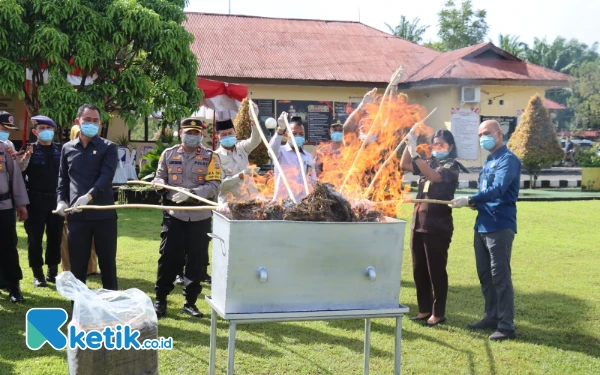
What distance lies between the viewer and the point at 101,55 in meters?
12.7

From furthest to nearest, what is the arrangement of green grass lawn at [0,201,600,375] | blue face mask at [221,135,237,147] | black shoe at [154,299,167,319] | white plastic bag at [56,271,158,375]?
1. blue face mask at [221,135,237,147]
2. black shoe at [154,299,167,319]
3. green grass lawn at [0,201,600,375]
4. white plastic bag at [56,271,158,375]

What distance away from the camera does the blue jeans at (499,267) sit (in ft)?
17.6

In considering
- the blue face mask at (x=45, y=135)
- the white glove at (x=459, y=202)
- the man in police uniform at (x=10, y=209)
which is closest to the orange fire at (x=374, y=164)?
the white glove at (x=459, y=202)

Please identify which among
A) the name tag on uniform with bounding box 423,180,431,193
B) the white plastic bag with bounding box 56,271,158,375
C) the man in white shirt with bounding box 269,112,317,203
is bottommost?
the white plastic bag with bounding box 56,271,158,375

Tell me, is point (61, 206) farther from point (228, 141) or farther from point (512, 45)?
point (512, 45)

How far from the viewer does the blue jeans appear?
17.6 feet

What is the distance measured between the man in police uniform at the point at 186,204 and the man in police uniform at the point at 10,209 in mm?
1594

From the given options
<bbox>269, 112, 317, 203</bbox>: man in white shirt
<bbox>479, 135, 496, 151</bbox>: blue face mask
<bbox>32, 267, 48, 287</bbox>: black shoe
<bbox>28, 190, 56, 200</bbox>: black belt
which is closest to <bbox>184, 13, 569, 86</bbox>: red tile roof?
<bbox>28, 190, 56, 200</bbox>: black belt

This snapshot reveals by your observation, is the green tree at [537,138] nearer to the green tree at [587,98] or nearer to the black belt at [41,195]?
the black belt at [41,195]

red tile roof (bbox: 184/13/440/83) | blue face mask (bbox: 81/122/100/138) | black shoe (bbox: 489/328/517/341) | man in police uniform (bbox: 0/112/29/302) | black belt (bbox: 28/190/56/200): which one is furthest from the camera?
red tile roof (bbox: 184/13/440/83)

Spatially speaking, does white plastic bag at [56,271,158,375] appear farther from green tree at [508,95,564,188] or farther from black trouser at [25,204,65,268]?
green tree at [508,95,564,188]

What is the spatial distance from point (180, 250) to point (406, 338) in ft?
7.49

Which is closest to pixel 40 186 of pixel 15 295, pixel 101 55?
pixel 15 295

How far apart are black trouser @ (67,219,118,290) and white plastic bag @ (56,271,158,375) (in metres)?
1.42
